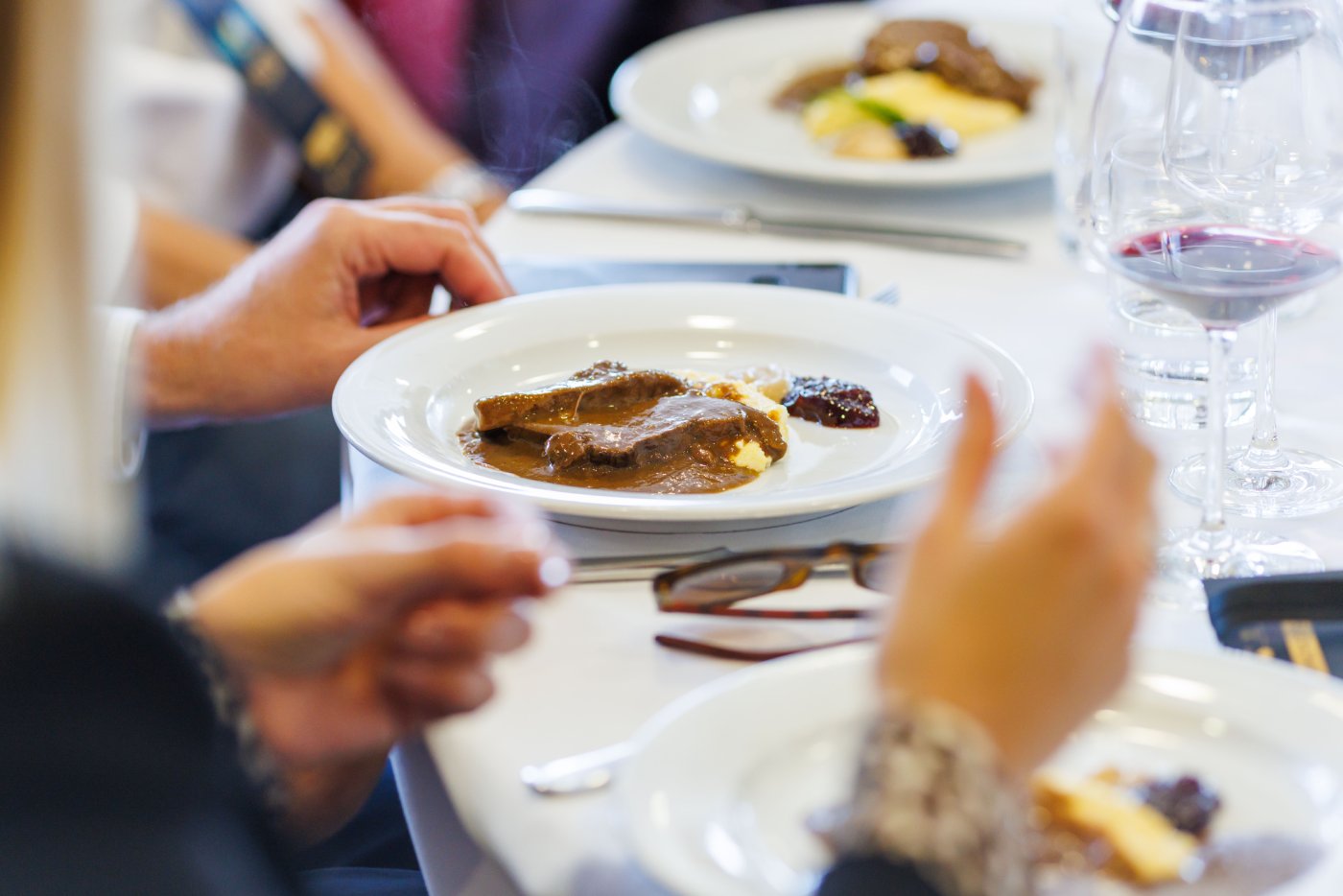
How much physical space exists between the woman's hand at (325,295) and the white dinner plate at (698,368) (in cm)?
9

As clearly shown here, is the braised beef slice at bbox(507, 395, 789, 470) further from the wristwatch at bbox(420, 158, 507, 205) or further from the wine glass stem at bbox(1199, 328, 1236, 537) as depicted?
the wristwatch at bbox(420, 158, 507, 205)

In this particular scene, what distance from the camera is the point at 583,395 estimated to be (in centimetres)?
108

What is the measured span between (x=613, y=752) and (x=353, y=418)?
401 mm

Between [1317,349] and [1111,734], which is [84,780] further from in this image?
[1317,349]

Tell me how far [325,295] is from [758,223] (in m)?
0.54

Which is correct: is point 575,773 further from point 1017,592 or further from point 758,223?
point 758,223

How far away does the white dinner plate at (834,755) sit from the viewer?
0.59m

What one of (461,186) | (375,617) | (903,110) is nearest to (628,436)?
(375,617)

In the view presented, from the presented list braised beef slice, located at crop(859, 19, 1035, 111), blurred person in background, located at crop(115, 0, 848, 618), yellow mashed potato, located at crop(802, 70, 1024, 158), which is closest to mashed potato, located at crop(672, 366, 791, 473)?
blurred person in background, located at crop(115, 0, 848, 618)

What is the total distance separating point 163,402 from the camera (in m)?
1.42

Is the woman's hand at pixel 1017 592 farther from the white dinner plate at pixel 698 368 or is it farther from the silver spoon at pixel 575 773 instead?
the white dinner plate at pixel 698 368

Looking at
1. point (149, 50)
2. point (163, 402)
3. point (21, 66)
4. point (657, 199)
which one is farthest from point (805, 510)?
point (149, 50)

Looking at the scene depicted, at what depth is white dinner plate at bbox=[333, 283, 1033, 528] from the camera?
917 mm

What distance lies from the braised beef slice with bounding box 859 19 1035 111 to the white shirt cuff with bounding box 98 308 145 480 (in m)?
1.10
